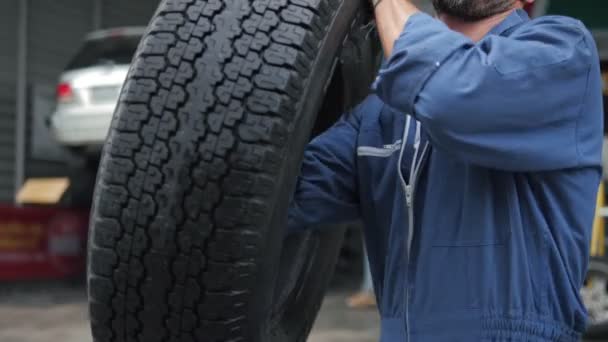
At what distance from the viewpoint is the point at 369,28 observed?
1.57 metres

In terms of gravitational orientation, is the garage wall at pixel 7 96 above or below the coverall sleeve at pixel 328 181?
below

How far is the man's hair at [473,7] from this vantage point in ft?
4.53

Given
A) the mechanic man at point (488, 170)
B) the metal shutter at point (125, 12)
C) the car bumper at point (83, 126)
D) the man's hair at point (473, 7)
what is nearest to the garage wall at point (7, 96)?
the metal shutter at point (125, 12)

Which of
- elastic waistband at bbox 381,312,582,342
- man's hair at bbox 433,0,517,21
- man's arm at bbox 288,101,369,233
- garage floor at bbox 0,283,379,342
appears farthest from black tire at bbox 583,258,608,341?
man's hair at bbox 433,0,517,21

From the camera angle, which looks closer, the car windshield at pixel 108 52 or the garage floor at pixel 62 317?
the garage floor at pixel 62 317

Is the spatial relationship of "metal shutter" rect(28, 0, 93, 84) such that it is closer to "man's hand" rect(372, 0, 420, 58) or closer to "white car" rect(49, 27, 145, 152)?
"white car" rect(49, 27, 145, 152)

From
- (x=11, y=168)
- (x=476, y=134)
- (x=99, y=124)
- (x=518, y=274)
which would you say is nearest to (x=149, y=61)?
(x=476, y=134)

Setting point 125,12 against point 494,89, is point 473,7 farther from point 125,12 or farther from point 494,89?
point 125,12

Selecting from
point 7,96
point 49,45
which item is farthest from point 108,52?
point 49,45

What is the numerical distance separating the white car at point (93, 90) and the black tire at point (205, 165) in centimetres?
538

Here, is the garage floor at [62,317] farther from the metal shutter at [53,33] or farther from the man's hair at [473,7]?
the man's hair at [473,7]

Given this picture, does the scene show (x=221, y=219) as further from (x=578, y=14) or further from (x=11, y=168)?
(x=11, y=168)

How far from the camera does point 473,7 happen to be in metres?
1.39

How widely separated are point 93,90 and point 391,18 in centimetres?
585
